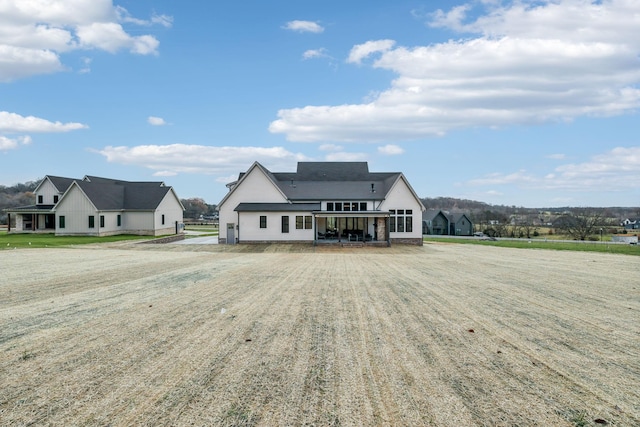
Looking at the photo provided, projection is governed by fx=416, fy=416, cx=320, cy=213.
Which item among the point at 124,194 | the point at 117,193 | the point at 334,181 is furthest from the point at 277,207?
the point at 124,194

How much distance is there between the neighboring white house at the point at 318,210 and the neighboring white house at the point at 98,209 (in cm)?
1587

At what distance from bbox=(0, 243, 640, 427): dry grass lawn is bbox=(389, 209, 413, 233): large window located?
25.7 metres

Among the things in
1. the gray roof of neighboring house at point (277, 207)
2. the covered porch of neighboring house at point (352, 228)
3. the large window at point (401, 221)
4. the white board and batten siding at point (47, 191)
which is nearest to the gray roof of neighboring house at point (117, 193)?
the white board and batten siding at point (47, 191)

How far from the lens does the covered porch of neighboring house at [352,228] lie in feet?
125

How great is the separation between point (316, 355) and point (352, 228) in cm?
3525

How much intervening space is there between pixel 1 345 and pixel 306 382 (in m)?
6.15

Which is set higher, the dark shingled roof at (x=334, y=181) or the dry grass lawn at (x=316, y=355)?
the dark shingled roof at (x=334, y=181)

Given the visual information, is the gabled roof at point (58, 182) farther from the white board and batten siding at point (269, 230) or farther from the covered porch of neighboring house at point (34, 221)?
the white board and batten siding at point (269, 230)

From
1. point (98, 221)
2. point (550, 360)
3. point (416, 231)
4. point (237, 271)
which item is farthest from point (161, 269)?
point (98, 221)

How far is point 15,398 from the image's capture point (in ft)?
18.9

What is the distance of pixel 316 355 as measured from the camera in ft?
24.8

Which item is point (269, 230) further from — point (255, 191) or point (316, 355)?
point (316, 355)

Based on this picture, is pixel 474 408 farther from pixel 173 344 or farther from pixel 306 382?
pixel 173 344

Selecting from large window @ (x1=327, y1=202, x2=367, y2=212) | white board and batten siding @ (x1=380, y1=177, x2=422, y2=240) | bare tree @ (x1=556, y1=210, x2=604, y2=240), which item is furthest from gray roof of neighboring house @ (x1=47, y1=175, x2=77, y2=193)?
bare tree @ (x1=556, y1=210, x2=604, y2=240)
